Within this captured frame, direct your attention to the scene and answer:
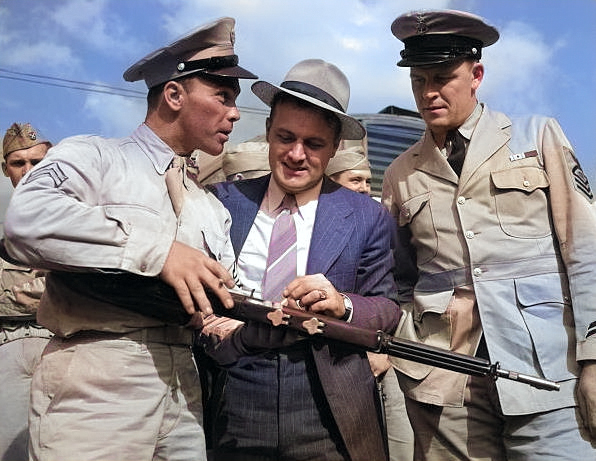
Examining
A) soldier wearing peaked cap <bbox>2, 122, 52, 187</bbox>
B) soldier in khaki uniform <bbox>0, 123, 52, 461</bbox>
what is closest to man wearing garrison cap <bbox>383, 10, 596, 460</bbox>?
soldier in khaki uniform <bbox>0, 123, 52, 461</bbox>

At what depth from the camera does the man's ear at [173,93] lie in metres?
3.08

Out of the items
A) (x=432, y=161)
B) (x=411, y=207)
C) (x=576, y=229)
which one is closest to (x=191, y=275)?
(x=411, y=207)

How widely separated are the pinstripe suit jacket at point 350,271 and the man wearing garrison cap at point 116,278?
401mm

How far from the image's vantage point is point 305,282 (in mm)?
2930

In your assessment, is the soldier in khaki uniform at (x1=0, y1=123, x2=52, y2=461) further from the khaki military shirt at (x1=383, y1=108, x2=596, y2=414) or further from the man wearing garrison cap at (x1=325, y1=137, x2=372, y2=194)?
the khaki military shirt at (x1=383, y1=108, x2=596, y2=414)

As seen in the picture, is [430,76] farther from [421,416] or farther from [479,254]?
[421,416]

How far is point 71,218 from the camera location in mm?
2447

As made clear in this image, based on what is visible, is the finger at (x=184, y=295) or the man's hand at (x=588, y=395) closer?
the finger at (x=184, y=295)

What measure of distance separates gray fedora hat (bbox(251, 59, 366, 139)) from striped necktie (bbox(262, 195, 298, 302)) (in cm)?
48

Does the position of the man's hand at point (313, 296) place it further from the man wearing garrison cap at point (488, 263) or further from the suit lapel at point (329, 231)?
the man wearing garrison cap at point (488, 263)

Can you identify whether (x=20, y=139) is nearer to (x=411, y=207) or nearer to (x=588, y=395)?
(x=411, y=207)

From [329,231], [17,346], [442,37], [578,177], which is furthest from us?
[17,346]

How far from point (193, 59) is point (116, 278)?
3.42 feet

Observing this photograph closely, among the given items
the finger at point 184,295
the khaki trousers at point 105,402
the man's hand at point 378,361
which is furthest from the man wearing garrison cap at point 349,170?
the finger at point 184,295
